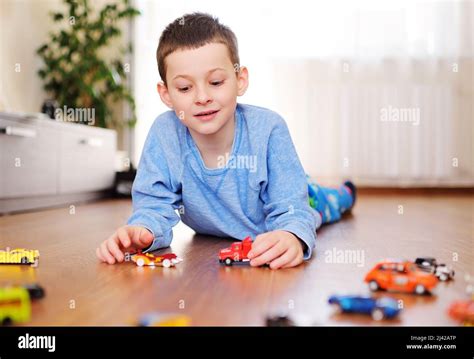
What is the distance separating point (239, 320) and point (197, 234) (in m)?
1.01

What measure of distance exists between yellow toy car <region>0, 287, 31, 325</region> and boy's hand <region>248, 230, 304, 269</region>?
49 cm

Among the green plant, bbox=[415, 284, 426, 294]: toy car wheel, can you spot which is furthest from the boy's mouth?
the green plant

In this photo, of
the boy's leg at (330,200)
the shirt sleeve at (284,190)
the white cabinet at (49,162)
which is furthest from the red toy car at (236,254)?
the white cabinet at (49,162)

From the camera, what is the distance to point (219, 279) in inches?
43.2

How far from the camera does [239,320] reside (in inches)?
32.2

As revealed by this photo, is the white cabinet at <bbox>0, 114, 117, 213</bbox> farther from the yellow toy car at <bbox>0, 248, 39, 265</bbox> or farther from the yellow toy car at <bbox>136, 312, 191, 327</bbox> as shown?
the yellow toy car at <bbox>136, 312, 191, 327</bbox>

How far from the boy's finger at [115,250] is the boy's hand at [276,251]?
0.28 meters

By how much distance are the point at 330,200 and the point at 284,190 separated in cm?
84

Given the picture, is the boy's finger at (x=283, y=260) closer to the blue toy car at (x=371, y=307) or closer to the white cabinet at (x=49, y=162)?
the blue toy car at (x=371, y=307)

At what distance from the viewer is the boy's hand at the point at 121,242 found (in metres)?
1.25

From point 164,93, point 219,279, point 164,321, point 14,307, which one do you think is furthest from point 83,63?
point 164,321
